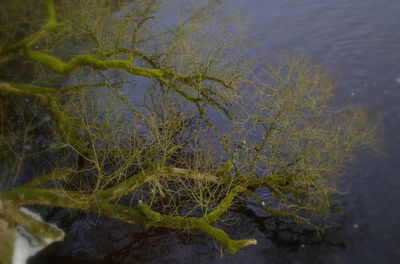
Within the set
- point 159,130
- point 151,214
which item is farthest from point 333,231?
point 159,130

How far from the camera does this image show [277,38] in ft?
64.2

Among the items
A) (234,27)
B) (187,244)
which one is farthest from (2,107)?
(234,27)

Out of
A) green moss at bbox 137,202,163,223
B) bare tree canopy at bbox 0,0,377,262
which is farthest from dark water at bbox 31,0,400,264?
green moss at bbox 137,202,163,223

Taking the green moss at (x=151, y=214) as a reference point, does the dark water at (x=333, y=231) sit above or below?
below

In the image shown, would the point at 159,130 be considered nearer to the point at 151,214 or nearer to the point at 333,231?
the point at 151,214

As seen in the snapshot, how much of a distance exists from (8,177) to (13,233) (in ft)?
8.70

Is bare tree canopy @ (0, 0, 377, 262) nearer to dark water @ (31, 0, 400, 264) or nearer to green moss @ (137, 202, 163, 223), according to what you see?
green moss @ (137, 202, 163, 223)

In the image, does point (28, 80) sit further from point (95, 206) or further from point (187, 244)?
point (187, 244)

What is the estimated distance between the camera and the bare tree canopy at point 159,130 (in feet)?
34.7

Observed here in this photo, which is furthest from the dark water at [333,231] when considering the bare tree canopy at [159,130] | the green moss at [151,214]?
the green moss at [151,214]

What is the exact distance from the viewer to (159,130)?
13.8 meters

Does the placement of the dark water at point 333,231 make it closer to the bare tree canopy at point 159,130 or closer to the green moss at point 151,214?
the bare tree canopy at point 159,130

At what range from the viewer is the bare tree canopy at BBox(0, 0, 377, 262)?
34.7ft

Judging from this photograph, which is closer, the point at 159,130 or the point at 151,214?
the point at 151,214
